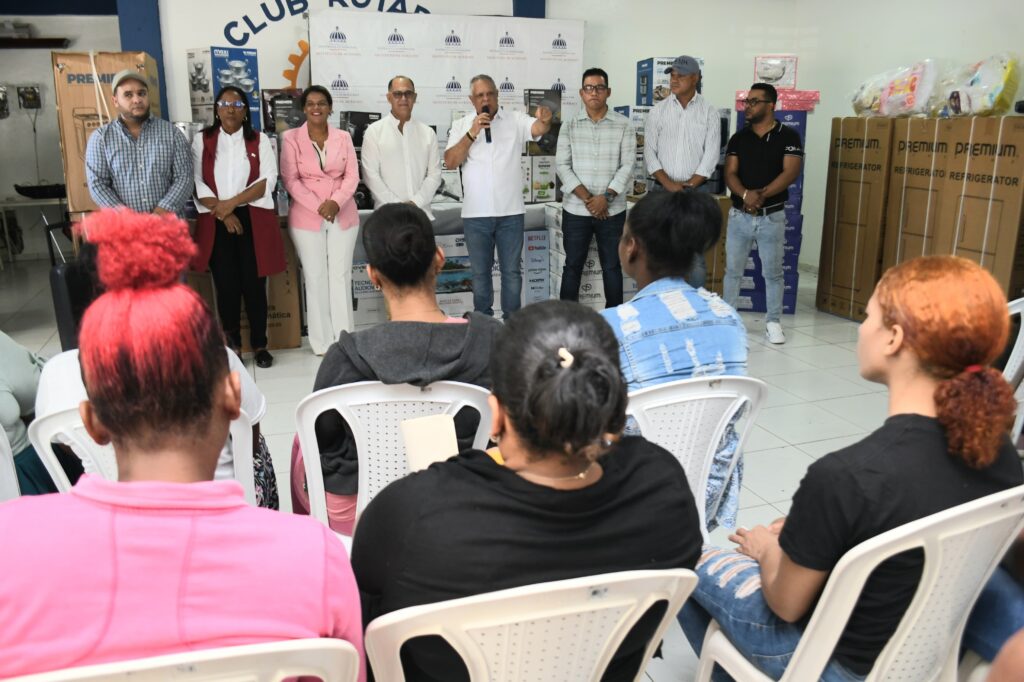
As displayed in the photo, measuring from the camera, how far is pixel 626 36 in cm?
676

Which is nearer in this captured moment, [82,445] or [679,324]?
[82,445]

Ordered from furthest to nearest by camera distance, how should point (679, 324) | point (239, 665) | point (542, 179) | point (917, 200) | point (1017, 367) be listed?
1. point (542, 179)
2. point (917, 200)
3. point (1017, 367)
4. point (679, 324)
5. point (239, 665)

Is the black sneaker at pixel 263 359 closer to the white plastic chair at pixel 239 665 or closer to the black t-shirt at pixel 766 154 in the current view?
the black t-shirt at pixel 766 154

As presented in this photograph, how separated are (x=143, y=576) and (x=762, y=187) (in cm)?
485

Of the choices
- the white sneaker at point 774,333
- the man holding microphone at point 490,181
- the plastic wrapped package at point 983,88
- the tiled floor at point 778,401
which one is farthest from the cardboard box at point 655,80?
the white sneaker at point 774,333

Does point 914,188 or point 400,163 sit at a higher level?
point 400,163

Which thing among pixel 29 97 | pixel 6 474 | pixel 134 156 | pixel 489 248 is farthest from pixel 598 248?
pixel 29 97

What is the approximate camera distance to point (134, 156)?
416cm

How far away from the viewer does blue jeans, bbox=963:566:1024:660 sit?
1412mm

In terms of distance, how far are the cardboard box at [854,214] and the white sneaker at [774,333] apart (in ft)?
2.74

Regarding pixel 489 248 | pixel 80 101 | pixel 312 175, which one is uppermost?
pixel 80 101

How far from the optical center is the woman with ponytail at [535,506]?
3.48 ft

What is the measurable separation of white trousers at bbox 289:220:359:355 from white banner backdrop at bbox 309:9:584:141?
1.41 meters

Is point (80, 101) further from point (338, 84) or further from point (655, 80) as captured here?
point (655, 80)
